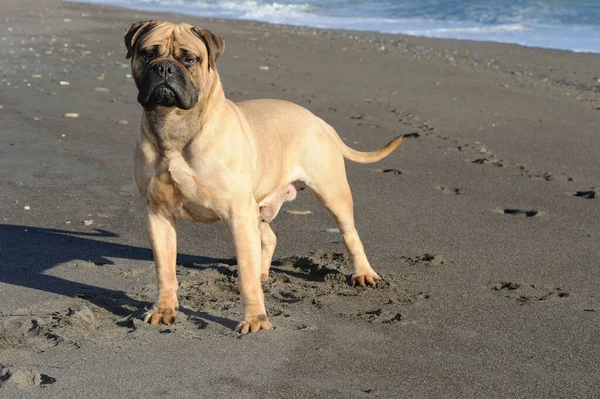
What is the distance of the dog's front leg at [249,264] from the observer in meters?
4.61

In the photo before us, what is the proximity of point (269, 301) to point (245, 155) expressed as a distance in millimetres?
922

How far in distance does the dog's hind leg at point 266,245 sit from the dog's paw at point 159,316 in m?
1.00

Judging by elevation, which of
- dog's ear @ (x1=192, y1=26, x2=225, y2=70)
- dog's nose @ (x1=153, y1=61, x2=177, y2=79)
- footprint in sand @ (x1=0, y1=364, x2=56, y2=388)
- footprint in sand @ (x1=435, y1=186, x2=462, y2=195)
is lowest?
footprint in sand @ (x1=435, y1=186, x2=462, y2=195)

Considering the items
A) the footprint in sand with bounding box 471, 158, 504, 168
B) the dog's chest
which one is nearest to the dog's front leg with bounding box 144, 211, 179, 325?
the dog's chest

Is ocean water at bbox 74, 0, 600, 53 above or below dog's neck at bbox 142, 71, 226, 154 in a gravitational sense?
below

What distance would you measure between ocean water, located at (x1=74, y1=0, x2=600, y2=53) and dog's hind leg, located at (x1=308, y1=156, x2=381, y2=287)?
14.2 metres

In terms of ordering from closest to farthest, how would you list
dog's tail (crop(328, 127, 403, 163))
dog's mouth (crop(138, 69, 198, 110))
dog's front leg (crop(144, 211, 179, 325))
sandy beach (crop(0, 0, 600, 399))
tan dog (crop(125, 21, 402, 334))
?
1. sandy beach (crop(0, 0, 600, 399))
2. dog's mouth (crop(138, 69, 198, 110))
3. tan dog (crop(125, 21, 402, 334))
4. dog's front leg (crop(144, 211, 179, 325))
5. dog's tail (crop(328, 127, 403, 163))

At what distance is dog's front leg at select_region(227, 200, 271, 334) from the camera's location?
461cm

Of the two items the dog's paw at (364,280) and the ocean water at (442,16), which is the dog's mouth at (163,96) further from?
the ocean water at (442,16)

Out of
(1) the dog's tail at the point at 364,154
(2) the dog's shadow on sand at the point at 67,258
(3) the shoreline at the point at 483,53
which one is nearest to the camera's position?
(2) the dog's shadow on sand at the point at 67,258

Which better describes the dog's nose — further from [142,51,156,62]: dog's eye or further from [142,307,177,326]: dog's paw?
[142,307,177,326]: dog's paw

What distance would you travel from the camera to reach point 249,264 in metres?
4.67

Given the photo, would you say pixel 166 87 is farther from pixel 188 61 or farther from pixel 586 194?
pixel 586 194

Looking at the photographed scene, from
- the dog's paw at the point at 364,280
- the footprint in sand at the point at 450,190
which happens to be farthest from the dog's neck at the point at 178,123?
the footprint in sand at the point at 450,190
